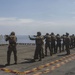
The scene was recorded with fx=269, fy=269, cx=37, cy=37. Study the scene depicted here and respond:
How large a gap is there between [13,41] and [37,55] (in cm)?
318

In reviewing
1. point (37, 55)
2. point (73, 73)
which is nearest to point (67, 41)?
point (37, 55)

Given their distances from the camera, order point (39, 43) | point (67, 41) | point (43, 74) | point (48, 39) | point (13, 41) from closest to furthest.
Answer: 1. point (43, 74)
2. point (13, 41)
3. point (39, 43)
4. point (48, 39)
5. point (67, 41)

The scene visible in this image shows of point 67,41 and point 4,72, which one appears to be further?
point 67,41

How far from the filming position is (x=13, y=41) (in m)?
16.7

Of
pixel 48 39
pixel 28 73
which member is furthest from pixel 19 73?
pixel 48 39

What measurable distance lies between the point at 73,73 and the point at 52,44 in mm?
11725

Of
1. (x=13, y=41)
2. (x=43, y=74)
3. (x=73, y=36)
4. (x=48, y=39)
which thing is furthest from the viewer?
(x=73, y=36)

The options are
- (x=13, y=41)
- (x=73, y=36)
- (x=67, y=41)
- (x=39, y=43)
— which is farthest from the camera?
(x=73, y=36)

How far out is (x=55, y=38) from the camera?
25.1m

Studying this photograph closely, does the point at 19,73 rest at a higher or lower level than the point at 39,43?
lower

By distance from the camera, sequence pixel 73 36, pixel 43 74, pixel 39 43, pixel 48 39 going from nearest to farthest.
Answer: pixel 43 74, pixel 39 43, pixel 48 39, pixel 73 36

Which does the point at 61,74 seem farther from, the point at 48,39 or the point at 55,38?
the point at 55,38

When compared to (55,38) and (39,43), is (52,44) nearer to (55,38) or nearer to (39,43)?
(55,38)

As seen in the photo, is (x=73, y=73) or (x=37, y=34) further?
(x=37, y=34)
